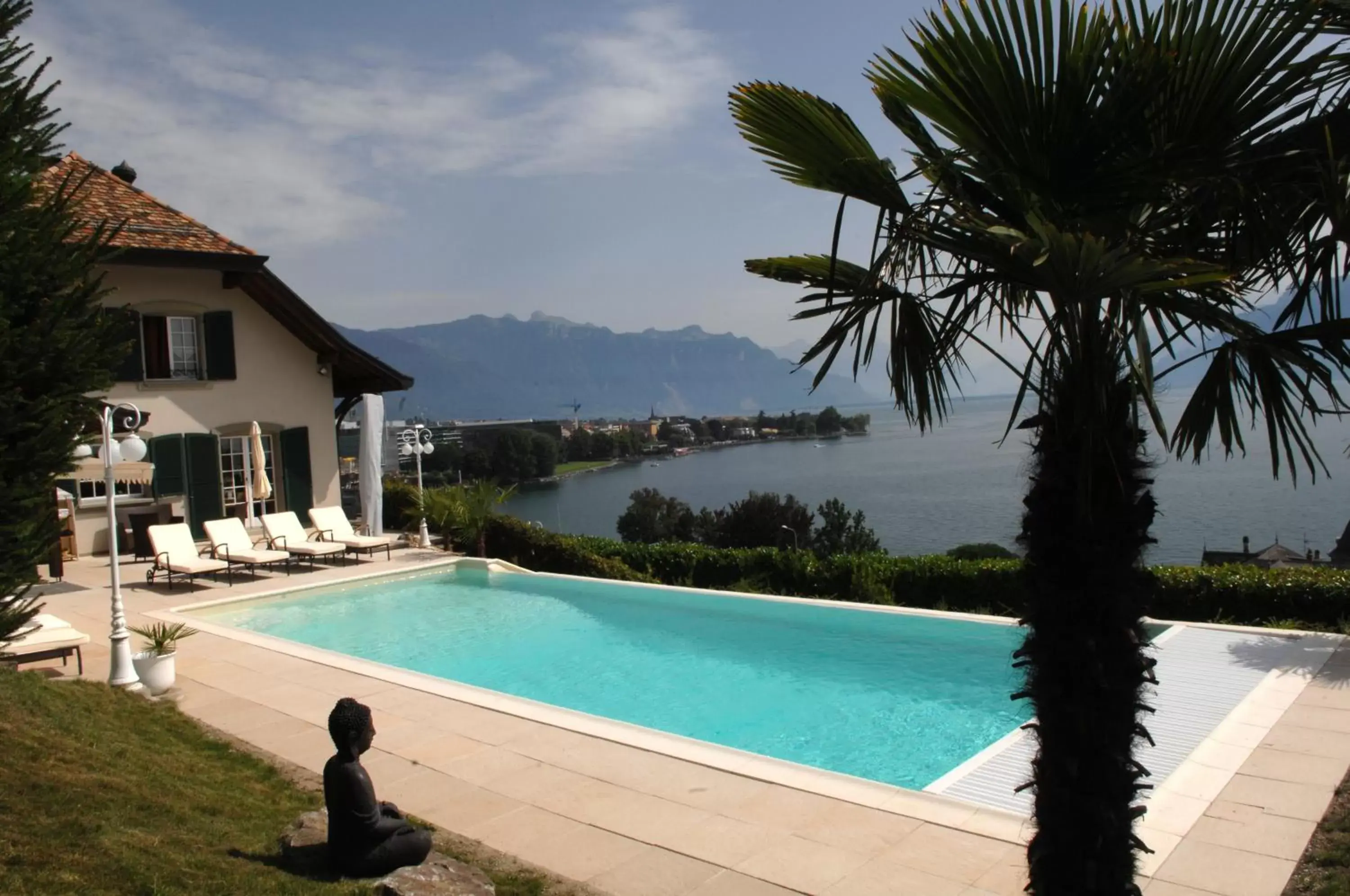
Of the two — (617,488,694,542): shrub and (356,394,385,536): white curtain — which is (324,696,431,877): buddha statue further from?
(617,488,694,542): shrub

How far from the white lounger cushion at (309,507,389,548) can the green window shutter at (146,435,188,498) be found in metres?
2.39

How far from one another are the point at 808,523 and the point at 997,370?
1122 inches

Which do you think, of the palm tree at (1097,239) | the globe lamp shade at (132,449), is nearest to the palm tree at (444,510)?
the globe lamp shade at (132,449)

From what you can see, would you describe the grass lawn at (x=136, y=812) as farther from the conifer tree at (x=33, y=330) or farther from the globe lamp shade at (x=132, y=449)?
the globe lamp shade at (x=132, y=449)

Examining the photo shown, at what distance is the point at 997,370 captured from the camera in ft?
Result: 10.0

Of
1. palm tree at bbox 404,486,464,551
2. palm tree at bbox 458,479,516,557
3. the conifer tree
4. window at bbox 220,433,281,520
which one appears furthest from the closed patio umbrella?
the conifer tree

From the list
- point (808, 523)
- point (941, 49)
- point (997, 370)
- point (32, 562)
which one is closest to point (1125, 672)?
point (997, 370)

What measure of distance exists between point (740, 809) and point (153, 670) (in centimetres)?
548

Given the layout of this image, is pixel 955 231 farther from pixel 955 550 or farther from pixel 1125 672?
pixel 955 550

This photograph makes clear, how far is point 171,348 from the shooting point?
17500 millimetres

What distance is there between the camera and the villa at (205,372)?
16.6 meters

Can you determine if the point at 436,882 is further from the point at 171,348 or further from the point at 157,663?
the point at 171,348

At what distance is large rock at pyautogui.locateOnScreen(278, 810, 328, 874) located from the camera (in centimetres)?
420

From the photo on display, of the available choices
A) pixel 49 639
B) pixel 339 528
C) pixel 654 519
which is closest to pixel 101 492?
pixel 339 528
